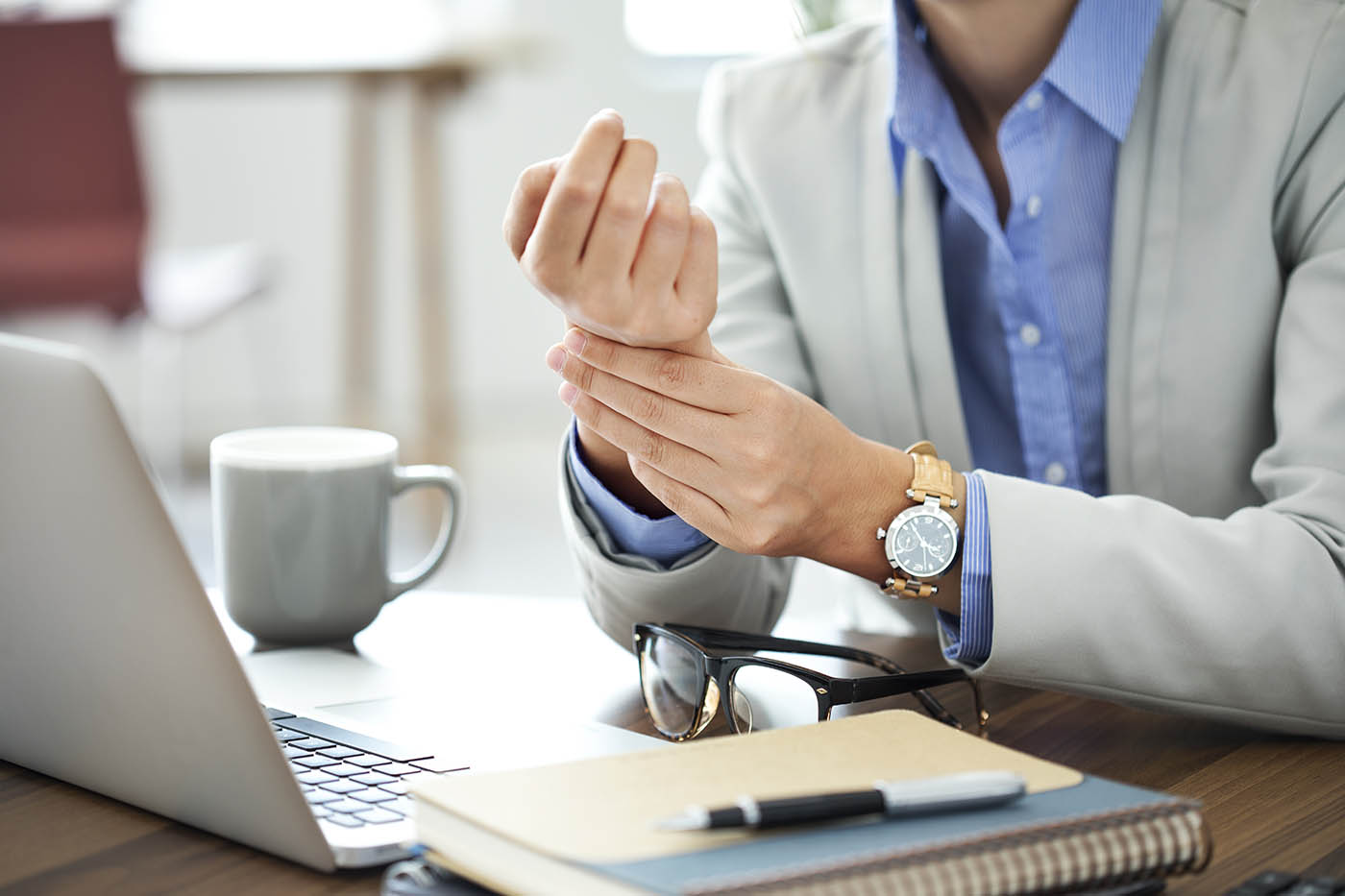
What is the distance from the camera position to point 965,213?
1.04 meters

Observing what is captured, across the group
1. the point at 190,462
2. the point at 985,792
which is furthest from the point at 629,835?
the point at 190,462

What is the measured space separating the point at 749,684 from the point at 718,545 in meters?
0.11

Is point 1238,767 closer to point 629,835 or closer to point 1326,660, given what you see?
point 1326,660

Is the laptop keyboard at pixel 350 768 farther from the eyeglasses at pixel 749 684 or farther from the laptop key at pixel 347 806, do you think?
the eyeglasses at pixel 749 684

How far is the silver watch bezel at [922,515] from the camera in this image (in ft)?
2.29

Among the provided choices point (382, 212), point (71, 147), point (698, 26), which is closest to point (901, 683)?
point (71, 147)

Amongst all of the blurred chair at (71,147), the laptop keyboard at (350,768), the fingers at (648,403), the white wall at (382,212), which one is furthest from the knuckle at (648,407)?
the white wall at (382,212)

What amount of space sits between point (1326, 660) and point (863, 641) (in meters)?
0.27

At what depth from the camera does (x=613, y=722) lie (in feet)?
2.23

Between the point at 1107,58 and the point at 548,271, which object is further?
the point at 1107,58

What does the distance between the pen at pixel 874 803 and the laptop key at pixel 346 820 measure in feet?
0.47

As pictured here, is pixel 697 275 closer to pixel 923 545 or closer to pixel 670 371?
pixel 670 371

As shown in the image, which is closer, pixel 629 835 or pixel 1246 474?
pixel 629 835

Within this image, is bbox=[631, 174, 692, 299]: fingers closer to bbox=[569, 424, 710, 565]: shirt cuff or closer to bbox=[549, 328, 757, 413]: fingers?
bbox=[549, 328, 757, 413]: fingers
